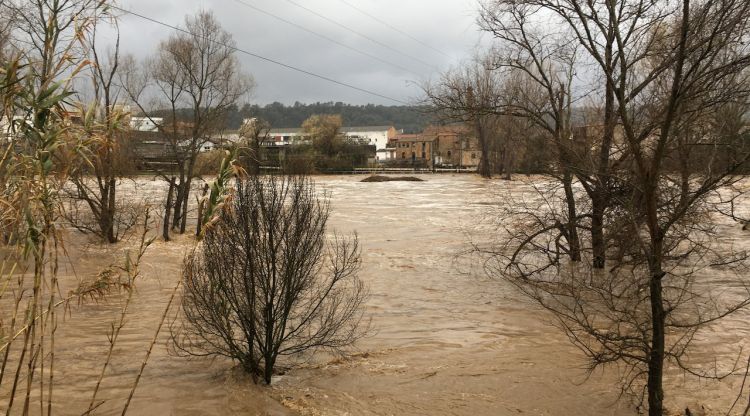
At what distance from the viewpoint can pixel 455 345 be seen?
9547 mm

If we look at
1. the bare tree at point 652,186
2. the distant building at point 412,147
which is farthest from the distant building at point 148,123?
the distant building at point 412,147

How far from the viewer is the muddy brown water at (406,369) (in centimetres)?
703

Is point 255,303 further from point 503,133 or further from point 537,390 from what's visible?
point 503,133

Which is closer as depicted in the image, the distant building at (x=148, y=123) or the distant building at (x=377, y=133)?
the distant building at (x=148, y=123)

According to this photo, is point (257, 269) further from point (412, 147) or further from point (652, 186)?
point (412, 147)

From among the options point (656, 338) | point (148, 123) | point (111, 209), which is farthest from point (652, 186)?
point (148, 123)

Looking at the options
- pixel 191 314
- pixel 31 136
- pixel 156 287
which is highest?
pixel 31 136

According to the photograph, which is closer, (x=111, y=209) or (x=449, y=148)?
(x=111, y=209)

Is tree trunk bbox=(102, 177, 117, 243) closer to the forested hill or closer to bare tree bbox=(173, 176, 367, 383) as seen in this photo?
bare tree bbox=(173, 176, 367, 383)

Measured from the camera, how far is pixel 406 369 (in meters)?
8.34

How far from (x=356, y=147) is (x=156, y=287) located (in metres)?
74.5

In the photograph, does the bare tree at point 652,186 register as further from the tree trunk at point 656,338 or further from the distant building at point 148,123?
the distant building at point 148,123

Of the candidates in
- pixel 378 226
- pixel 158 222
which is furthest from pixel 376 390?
pixel 158 222

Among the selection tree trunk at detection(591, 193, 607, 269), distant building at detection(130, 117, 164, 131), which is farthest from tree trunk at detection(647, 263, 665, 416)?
distant building at detection(130, 117, 164, 131)
